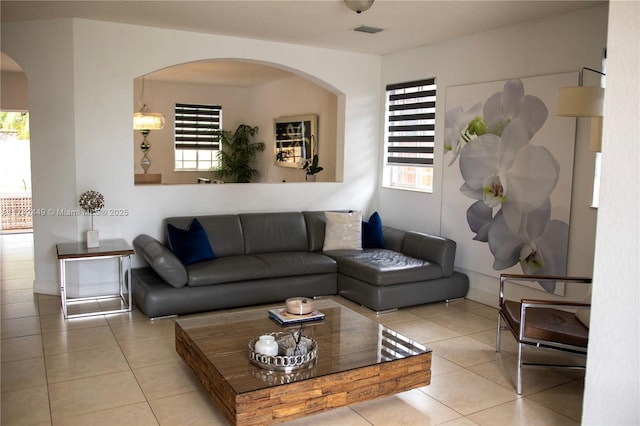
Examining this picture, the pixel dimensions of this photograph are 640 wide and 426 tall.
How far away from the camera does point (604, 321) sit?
2.83 meters

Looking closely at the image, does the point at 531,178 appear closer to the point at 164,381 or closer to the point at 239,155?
the point at 164,381

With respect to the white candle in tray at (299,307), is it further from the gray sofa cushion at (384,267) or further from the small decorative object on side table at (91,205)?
the small decorative object on side table at (91,205)

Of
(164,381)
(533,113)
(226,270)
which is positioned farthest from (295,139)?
(164,381)

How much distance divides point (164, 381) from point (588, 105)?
10.7 ft

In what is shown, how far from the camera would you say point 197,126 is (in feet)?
33.7

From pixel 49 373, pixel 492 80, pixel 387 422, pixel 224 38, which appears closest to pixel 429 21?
pixel 492 80

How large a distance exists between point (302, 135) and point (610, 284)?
603 cm

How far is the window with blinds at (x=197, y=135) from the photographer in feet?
33.3

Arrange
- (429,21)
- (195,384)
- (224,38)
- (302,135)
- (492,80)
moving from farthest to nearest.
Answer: (302,135), (224,38), (492,80), (429,21), (195,384)

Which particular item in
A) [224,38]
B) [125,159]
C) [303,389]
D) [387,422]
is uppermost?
[224,38]

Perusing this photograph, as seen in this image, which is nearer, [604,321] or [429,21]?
[604,321]

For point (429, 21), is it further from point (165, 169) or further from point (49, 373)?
point (165, 169)

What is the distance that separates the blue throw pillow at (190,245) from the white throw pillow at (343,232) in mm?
1305

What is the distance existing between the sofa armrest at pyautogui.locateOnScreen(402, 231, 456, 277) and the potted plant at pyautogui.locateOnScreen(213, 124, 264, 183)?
4511 millimetres
